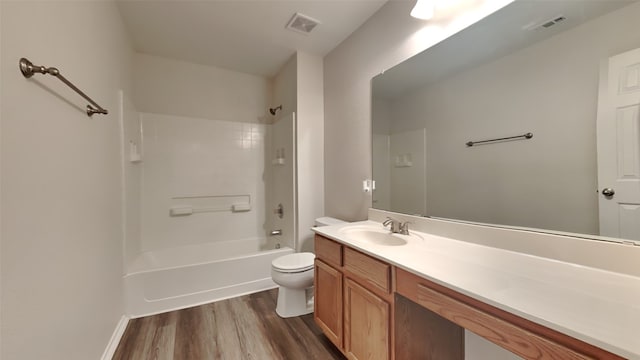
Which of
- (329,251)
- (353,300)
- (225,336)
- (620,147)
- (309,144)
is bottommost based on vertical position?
(225,336)

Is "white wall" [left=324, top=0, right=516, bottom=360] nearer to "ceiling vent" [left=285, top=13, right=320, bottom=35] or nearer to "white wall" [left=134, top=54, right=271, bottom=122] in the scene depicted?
"ceiling vent" [left=285, top=13, right=320, bottom=35]

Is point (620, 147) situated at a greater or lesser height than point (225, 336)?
greater

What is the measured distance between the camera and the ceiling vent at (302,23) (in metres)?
1.99

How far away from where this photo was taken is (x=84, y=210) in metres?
1.22

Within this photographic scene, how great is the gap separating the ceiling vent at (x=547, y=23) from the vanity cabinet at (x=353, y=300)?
51.4 inches

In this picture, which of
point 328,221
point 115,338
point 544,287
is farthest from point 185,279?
point 544,287

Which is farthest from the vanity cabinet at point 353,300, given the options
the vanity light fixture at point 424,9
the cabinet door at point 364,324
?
the vanity light fixture at point 424,9

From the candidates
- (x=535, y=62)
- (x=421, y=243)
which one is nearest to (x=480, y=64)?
(x=535, y=62)

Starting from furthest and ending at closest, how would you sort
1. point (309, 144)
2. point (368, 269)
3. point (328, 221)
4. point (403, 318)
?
point (309, 144) < point (328, 221) < point (368, 269) < point (403, 318)

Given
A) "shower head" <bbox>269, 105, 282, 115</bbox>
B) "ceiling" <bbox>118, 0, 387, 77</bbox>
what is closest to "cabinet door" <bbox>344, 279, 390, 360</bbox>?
"ceiling" <bbox>118, 0, 387, 77</bbox>

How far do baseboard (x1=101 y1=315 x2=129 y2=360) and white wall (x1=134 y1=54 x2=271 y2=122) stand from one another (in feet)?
7.03

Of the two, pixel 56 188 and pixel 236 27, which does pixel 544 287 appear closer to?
pixel 56 188

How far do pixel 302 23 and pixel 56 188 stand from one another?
2047 millimetres

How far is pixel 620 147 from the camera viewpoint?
86 cm
